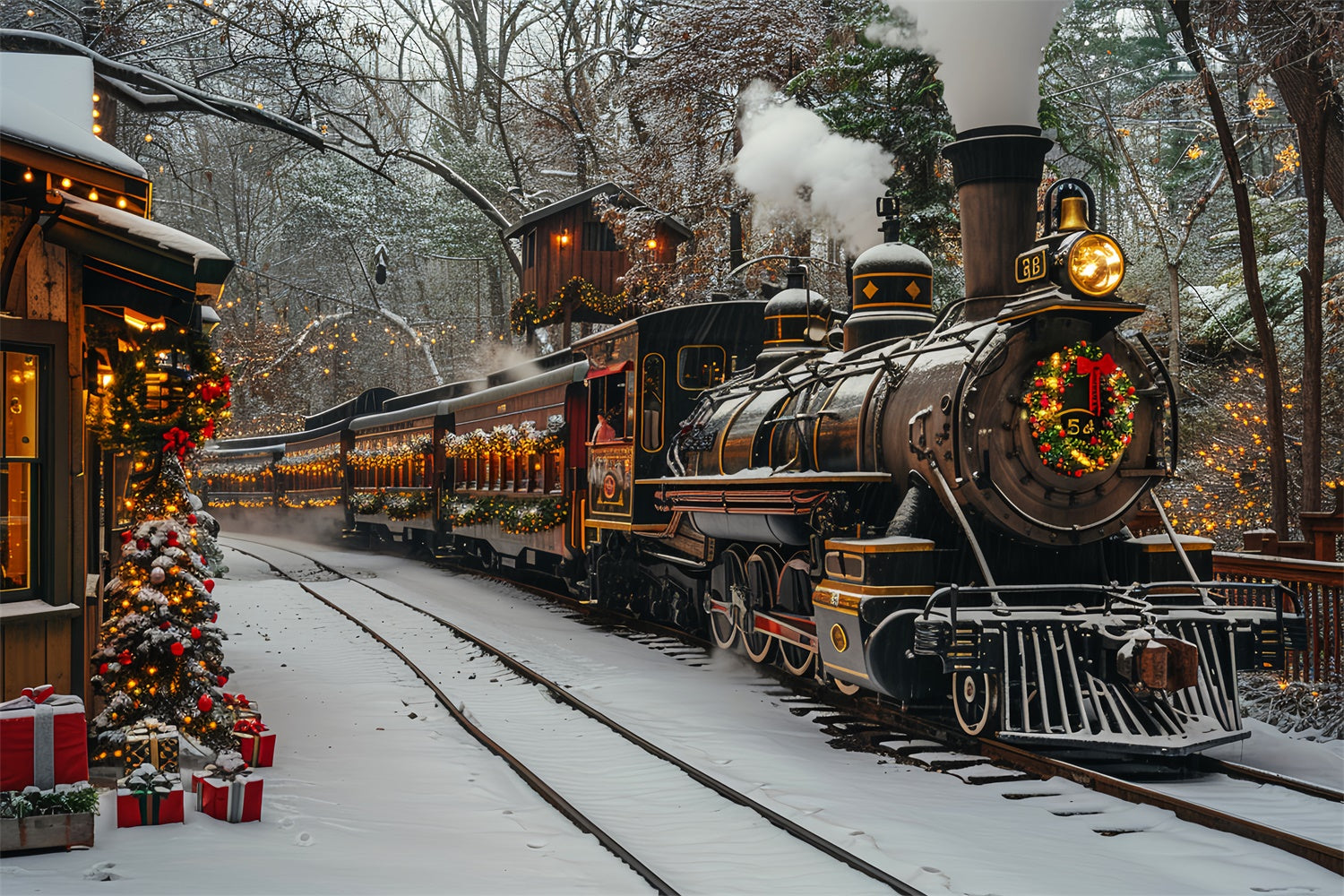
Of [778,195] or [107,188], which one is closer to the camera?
[107,188]

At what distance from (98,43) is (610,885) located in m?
9.31

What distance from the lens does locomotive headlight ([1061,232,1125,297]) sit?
643 cm

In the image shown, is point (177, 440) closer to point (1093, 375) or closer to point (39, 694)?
point (39, 694)

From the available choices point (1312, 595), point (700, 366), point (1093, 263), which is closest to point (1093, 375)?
point (1093, 263)

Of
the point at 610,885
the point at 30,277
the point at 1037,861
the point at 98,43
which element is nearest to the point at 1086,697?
the point at 1037,861

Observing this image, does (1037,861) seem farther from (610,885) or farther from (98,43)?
(98,43)

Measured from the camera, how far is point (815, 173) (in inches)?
520

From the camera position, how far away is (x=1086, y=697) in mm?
6277

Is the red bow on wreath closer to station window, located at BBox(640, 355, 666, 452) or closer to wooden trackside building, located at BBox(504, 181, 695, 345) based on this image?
station window, located at BBox(640, 355, 666, 452)

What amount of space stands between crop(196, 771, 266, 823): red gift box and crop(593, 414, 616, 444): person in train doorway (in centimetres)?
721

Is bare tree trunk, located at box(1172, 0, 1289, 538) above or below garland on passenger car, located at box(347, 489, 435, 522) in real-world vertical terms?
above

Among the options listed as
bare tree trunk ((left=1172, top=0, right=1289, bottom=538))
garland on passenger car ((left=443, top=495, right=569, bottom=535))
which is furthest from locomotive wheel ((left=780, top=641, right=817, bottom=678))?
garland on passenger car ((left=443, top=495, right=569, bottom=535))

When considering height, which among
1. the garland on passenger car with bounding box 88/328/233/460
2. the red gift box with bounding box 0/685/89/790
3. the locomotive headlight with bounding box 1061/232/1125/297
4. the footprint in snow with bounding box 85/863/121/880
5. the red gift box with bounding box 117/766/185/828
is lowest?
the footprint in snow with bounding box 85/863/121/880

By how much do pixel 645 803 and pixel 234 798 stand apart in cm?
204
